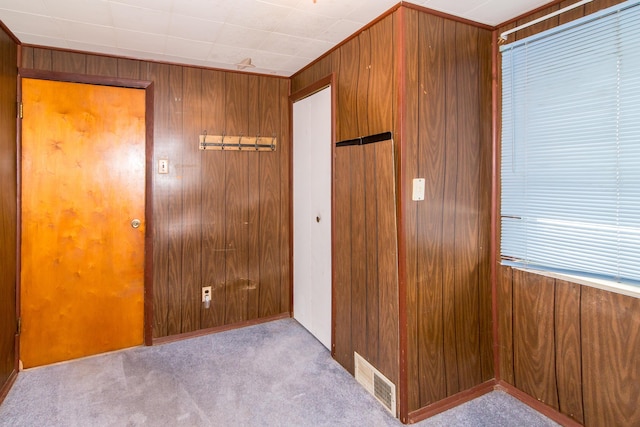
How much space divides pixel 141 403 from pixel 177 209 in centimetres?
145

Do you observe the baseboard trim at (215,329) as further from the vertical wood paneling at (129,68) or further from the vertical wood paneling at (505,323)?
the vertical wood paneling at (129,68)

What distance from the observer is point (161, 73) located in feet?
9.56

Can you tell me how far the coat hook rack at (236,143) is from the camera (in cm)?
310

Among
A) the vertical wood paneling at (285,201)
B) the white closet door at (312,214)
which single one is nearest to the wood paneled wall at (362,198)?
the white closet door at (312,214)

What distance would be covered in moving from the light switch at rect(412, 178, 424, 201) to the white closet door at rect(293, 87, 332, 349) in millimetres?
884

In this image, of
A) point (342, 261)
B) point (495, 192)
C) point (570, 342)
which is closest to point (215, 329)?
point (342, 261)

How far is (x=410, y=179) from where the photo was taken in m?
→ 2.01

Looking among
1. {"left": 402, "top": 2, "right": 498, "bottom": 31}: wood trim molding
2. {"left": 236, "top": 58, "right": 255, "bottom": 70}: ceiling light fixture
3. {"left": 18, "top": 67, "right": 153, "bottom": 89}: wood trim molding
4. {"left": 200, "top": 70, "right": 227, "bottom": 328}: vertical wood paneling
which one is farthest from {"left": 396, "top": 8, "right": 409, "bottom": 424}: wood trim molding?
{"left": 18, "top": 67, "right": 153, "bottom": 89}: wood trim molding

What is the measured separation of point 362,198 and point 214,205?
144cm

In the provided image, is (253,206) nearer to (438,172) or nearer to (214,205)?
(214,205)

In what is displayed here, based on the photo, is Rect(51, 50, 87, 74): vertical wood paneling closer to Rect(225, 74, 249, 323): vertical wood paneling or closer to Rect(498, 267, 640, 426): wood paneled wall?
Rect(225, 74, 249, 323): vertical wood paneling

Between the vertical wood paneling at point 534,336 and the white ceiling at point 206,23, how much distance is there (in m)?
1.56

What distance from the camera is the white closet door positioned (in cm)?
284

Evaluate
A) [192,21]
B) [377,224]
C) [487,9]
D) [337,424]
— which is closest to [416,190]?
[377,224]
